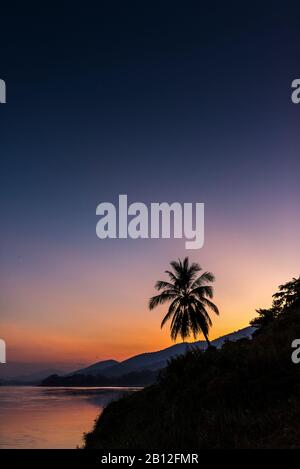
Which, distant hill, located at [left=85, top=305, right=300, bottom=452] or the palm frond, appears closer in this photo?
distant hill, located at [left=85, top=305, right=300, bottom=452]

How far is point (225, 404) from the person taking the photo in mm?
13664

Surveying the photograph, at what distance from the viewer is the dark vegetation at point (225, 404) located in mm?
11375

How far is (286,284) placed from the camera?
36.7 metres

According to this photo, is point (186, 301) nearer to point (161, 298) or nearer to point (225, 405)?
point (161, 298)

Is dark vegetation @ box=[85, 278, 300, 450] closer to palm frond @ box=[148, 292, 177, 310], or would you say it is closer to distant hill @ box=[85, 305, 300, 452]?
distant hill @ box=[85, 305, 300, 452]

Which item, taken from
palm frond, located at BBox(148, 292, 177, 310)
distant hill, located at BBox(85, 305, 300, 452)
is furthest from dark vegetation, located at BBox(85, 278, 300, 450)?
palm frond, located at BBox(148, 292, 177, 310)

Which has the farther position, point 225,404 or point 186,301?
point 186,301

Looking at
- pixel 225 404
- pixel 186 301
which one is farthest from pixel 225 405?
pixel 186 301

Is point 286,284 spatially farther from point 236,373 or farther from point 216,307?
point 236,373

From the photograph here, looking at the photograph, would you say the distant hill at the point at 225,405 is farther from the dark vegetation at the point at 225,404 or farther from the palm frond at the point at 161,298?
the palm frond at the point at 161,298

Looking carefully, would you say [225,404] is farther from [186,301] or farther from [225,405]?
[186,301]

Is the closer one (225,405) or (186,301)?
(225,405)

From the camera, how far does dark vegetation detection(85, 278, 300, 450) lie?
448 inches

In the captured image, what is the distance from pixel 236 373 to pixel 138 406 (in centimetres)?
702
